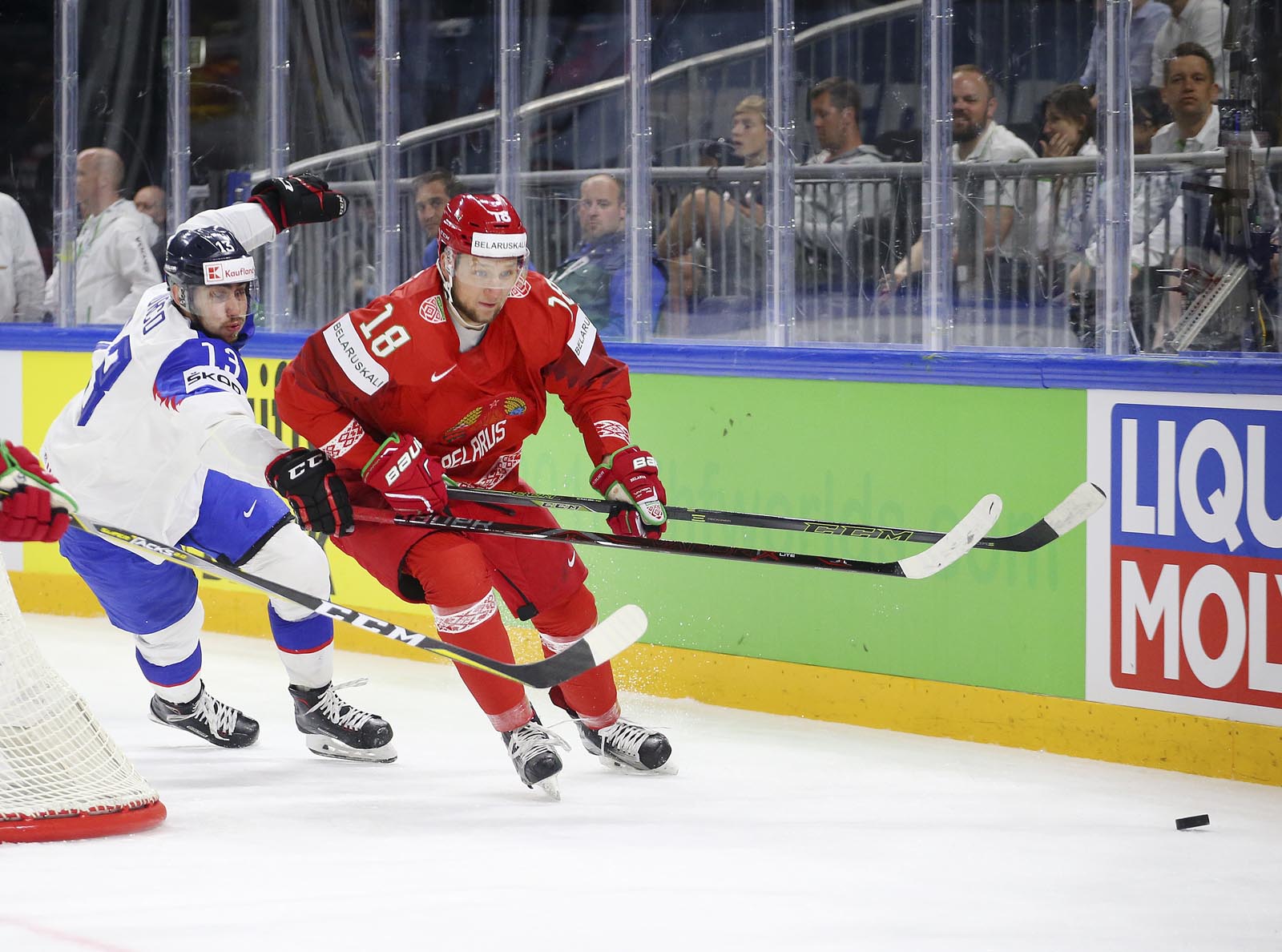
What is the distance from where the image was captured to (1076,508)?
10.7 ft

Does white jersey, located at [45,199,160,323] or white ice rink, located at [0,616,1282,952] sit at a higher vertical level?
white jersey, located at [45,199,160,323]

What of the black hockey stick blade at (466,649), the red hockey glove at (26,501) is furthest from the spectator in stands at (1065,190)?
the red hockey glove at (26,501)

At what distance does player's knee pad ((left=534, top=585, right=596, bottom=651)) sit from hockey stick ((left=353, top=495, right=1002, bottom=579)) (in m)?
0.19

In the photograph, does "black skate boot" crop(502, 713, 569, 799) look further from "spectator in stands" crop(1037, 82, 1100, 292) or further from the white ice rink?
"spectator in stands" crop(1037, 82, 1100, 292)

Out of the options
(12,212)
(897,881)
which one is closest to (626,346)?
(897,881)

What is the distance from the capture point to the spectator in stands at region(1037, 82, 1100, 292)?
150 inches

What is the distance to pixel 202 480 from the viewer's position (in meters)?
3.65

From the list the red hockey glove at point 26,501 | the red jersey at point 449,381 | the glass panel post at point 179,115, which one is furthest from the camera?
the glass panel post at point 179,115

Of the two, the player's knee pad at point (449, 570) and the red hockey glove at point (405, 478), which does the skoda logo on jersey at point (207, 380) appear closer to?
the red hockey glove at point (405, 478)

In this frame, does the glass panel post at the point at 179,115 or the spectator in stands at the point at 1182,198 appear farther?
the glass panel post at the point at 179,115

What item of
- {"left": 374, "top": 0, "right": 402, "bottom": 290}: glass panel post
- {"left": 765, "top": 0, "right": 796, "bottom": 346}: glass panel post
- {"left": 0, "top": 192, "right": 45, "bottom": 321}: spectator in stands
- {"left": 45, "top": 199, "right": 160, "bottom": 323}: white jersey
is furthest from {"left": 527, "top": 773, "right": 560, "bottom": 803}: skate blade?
{"left": 0, "top": 192, "right": 45, "bottom": 321}: spectator in stands

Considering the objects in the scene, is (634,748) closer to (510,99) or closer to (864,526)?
(864,526)

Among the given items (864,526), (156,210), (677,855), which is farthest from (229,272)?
(156,210)

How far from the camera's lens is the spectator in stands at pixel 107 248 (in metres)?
5.50
